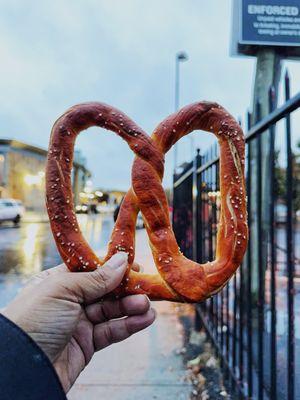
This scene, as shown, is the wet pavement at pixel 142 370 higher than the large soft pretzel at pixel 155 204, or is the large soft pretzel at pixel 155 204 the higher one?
the large soft pretzel at pixel 155 204

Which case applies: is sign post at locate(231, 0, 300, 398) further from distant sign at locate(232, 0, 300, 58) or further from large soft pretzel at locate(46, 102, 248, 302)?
large soft pretzel at locate(46, 102, 248, 302)

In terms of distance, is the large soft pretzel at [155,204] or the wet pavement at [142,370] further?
the wet pavement at [142,370]

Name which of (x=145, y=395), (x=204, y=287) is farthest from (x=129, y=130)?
(x=145, y=395)

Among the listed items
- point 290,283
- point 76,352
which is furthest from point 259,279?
point 76,352

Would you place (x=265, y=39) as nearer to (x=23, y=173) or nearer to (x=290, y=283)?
(x=290, y=283)

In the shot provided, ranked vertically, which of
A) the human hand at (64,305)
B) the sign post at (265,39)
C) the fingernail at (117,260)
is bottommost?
the human hand at (64,305)

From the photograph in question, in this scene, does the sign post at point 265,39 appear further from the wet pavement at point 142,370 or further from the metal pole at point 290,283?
the wet pavement at point 142,370

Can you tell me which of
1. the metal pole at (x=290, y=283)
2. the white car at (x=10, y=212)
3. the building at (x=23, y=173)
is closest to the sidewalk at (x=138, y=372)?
the metal pole at (x=290, y=283)

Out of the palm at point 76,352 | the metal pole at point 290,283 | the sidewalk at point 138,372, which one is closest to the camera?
the palm at point 76,352
